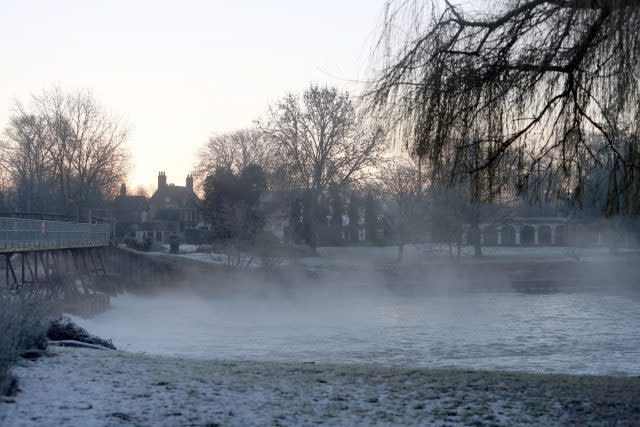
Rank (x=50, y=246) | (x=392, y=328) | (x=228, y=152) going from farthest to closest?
(x=228, y=152)
(x=50, y=246)
(x=392, y=328)

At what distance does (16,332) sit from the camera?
29.1ft

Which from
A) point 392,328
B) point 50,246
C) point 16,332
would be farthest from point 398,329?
point 16,332

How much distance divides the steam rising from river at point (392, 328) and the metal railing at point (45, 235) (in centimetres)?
318

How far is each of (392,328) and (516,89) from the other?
17.2 meters

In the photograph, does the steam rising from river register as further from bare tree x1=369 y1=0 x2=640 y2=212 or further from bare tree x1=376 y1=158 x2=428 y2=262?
bare tree x1=376 y1=158 x2=428 y2=262

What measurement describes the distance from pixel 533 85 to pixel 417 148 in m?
1.62

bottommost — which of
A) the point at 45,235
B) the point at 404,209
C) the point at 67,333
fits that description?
the point at 67,333

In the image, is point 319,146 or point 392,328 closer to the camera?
point 392,328

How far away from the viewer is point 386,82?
1081 cm

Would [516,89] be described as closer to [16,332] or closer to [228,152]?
[16,332]

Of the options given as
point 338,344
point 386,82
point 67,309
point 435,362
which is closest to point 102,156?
point 67,309

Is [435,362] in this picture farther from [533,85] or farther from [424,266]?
[424,266]

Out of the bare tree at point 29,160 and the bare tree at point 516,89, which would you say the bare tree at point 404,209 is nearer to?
the bare tree at point 29,160

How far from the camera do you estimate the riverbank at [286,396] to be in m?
7.34
